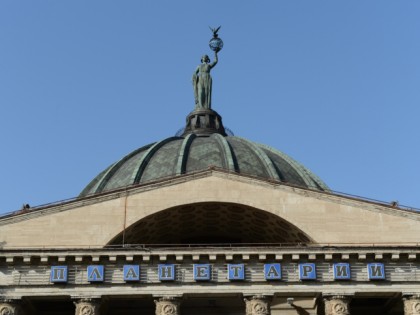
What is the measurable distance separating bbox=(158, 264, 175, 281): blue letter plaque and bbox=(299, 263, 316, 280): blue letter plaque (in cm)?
555

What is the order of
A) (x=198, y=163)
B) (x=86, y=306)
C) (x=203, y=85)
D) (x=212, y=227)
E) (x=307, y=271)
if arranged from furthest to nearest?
(x=203, y=85)
(x=198, y=163)
(x=212, y=227)
(x=307, y=271)
(x=86, y=306)

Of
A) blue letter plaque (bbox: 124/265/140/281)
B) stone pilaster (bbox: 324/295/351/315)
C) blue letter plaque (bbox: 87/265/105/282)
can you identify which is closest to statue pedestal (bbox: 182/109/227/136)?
blue letter plaque (bbox: 124/265/140/281)

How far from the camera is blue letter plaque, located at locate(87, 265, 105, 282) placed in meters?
33.2

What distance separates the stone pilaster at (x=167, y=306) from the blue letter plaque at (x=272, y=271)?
13.4 ft

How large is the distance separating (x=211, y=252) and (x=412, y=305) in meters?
8.90

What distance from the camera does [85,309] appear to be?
3278cm

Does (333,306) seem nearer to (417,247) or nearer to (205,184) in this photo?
(417,247)

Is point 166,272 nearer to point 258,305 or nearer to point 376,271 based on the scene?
point 258,305

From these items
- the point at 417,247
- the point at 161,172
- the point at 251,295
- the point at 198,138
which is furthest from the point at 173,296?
the point at 198,138

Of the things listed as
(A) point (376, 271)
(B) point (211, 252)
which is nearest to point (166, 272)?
(B) point (211, 252)

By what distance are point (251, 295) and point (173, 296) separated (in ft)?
11.0

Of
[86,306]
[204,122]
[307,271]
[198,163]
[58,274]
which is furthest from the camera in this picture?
[204,122]

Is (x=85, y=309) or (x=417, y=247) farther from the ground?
(x=417, y=247)

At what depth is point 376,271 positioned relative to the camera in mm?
33406
